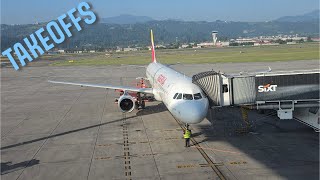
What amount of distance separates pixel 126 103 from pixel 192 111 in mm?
10506

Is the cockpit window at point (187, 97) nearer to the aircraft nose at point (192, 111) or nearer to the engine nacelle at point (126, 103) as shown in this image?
the aircraft nose at point (192, 111)

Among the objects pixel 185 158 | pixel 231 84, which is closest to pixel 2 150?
pixel 185 158

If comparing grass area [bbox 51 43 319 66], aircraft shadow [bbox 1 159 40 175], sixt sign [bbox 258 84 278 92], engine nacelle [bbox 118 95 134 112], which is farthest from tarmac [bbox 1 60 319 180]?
grass area [bbox 51 43 319 66]

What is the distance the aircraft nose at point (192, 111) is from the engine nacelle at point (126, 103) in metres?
9.03

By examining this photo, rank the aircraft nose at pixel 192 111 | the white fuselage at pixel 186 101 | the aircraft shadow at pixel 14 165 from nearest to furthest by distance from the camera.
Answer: the aircraft shadow at pixel 14 165
the aircraft nose at pixel 192 111
the white fuselage at pixel 186 101

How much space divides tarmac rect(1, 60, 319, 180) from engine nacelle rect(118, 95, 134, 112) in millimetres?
918

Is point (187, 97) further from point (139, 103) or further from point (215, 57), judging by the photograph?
point (215, 57)

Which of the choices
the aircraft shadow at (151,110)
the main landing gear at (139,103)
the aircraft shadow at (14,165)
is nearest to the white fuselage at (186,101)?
the aircraft shadow at (151,110)

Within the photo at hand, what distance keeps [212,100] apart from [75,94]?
26.3 metres

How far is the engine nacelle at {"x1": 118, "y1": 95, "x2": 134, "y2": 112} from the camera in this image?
2859 cm

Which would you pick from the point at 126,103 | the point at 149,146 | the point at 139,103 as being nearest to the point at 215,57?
the point at 139,103

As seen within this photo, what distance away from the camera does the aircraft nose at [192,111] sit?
19.2 metres

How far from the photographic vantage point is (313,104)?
21.1 metres

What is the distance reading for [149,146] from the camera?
69.3 feet
